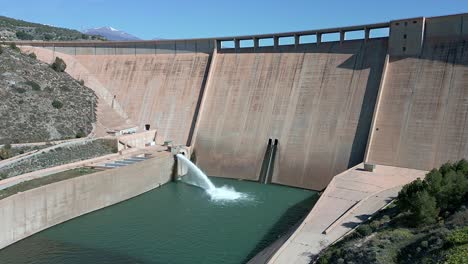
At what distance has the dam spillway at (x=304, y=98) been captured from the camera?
25.1 metres

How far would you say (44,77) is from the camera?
35875 millimetres

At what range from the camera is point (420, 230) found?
12945 mm

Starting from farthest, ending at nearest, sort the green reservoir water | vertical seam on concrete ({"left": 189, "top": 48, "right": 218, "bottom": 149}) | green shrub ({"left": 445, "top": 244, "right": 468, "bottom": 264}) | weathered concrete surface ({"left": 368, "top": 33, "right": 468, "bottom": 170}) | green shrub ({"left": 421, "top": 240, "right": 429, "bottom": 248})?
vertical seam on concrete ({"left": 189, "top": 48, "right": 218, "bottom": 149}), weathered concrete surface ({"left": 368, "top": 33, "right": 468, "bottom": 170}), the green reservoir water, green shrub ({"left": 421, "top": 240, "right": 429, "bottom": 248}), green shrub ({"left": 445, "top": 244, "right": 468, "bottom": 264})

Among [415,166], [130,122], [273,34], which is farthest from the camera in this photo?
[130,122]

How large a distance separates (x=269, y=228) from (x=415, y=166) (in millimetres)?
9812

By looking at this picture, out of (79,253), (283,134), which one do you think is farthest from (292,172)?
(79,253)

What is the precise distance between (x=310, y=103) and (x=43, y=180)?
16.8m

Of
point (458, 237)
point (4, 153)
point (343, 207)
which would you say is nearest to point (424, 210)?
point (458, 237)

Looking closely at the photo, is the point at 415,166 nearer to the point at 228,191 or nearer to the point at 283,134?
the point at 283,134

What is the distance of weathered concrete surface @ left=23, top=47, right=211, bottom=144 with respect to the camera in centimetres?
→ 3412

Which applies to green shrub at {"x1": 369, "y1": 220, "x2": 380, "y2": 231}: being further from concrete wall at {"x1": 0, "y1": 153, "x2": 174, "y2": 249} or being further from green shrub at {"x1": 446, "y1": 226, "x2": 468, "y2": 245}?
concrete wall at {"x1": 0, "y1": 153, "x2": 174, "y2": 249}

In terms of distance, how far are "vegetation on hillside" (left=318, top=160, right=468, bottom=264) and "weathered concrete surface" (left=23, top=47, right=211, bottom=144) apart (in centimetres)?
2028

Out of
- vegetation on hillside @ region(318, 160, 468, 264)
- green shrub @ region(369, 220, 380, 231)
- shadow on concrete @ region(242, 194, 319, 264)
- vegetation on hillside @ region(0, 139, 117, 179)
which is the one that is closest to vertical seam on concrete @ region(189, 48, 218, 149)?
vegetation on hillside @ region(0, 139, 117, 179)

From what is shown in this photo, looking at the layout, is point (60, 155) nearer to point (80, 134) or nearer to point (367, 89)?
point (80, 134)
